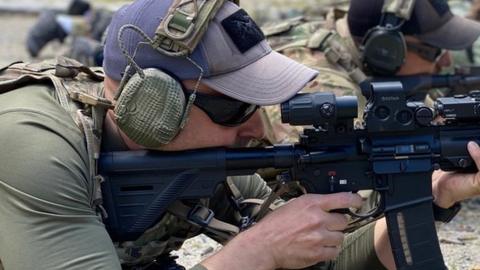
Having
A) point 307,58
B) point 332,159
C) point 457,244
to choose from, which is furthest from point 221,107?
point 457,244

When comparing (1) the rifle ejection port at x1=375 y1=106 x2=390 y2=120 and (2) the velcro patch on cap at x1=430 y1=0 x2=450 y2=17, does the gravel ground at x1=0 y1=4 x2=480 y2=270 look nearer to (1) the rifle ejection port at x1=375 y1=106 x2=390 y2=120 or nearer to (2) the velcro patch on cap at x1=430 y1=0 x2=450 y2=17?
(2) the velcro patch on cap at x1=430 y1=0 x2=450 y2=17

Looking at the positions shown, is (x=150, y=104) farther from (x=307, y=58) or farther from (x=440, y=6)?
(x=440, y=6)

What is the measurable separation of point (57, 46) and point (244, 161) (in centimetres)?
994

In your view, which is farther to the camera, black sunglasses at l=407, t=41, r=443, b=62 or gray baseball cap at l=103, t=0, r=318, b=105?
black sunglasses at l=407, t=41, r=443, b=62

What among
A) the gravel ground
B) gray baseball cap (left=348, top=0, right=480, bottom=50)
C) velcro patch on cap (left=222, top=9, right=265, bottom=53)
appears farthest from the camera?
gray baseball cap (left=348, top=0, right=480, bottom=50)

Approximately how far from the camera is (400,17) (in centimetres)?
474

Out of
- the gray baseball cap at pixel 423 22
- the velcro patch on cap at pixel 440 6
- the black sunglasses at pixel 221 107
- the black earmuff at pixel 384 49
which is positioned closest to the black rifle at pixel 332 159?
the black sunglasses at pixel 221 107

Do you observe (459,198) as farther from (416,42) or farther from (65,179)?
(416,42)

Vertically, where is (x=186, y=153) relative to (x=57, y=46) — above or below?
above

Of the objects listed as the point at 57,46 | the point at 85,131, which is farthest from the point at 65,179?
the point at 57,46

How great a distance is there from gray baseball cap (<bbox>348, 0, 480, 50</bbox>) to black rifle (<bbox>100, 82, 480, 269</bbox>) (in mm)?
2255

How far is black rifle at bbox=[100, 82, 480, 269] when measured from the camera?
257 centimetres

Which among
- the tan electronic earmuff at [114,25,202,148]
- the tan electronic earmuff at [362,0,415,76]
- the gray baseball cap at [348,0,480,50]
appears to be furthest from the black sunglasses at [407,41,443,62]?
the tan electronic earmuff at [114,25,202,148]

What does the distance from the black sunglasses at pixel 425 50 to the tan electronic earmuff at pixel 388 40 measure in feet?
0.55
